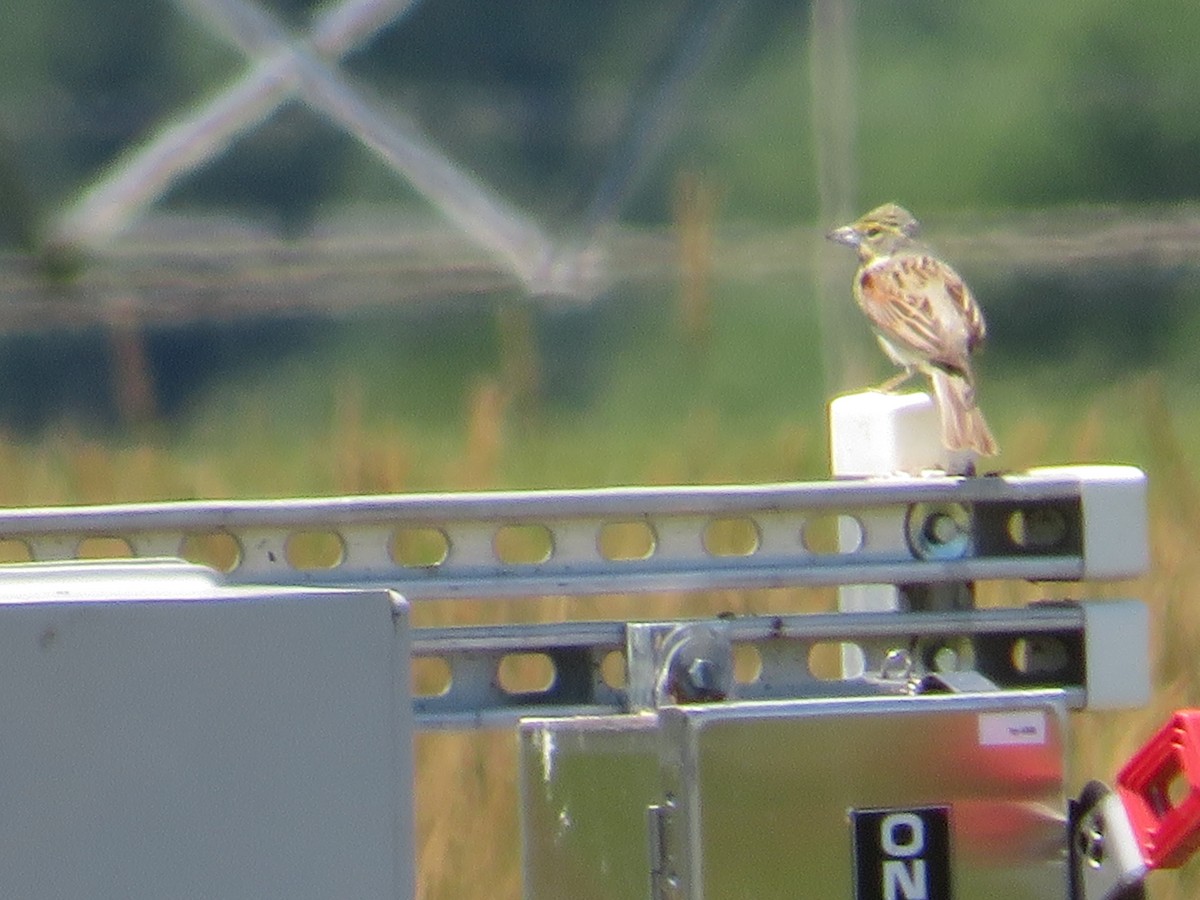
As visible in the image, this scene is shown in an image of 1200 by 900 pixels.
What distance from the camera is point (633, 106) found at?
33.3ft

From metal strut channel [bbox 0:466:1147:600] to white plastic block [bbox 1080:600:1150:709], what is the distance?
42mm

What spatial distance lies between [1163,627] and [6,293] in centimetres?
577

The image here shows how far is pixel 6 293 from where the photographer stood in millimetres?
9305

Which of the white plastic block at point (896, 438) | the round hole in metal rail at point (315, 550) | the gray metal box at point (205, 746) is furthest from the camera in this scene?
the round hole in metal rail at point (315, 550)

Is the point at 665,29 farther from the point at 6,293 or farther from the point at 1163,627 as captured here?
the point at 1163,627

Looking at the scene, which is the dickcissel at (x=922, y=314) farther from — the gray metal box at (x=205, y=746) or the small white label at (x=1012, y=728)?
the gray metal box at (x=205, y=746)

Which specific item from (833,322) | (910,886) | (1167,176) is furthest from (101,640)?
(1167,176)

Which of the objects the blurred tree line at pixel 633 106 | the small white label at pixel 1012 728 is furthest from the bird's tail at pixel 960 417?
the blurred tree line at pixel 633 106

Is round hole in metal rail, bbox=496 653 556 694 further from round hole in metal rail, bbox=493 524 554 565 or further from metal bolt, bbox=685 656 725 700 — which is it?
metal bolt, bbox=685 656 725 700

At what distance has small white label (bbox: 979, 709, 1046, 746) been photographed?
2281 mm

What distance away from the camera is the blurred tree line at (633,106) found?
10.3 metres

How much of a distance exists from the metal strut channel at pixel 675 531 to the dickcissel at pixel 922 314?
1.88 m

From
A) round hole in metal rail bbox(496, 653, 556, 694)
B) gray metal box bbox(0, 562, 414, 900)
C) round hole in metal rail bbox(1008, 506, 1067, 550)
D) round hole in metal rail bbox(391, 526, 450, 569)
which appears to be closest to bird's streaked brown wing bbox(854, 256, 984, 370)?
round hole in metal rail bbox(391, 526, 450, 569)

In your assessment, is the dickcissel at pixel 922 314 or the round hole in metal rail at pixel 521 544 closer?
the round hole in metal rail at pixel 521 544
